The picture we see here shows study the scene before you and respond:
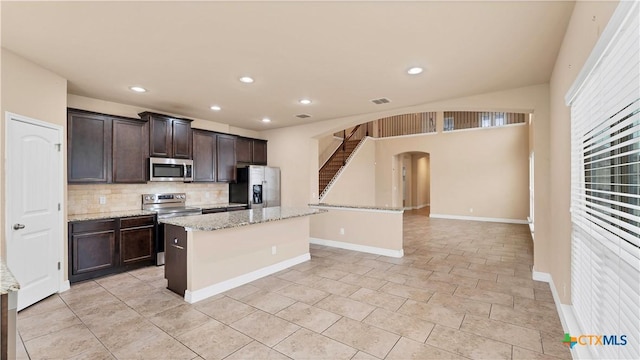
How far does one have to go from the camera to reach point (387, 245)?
5.04 meters

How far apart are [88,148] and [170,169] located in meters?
1.19

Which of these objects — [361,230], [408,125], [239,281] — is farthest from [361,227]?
[408,125]

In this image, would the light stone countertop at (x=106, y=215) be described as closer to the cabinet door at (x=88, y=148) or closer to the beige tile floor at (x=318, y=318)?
the cabinet door at (x=88, y=148)

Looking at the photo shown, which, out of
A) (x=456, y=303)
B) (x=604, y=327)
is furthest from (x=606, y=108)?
(x=456, y=303)

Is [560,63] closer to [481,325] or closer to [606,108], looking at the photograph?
[606,108]

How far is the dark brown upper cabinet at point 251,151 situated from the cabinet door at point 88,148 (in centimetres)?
242

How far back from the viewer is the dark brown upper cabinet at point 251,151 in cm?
623

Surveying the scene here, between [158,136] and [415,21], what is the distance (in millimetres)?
4386

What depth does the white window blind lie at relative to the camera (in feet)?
4.17

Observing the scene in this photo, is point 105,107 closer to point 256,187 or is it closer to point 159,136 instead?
point 159,136

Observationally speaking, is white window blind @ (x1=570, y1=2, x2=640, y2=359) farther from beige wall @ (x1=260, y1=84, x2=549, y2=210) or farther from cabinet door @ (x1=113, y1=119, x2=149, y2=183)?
cabinet door @ (x1=113, y1=119, x2=149, y2=183)

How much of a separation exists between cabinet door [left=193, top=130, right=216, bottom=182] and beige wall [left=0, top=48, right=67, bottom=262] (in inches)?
80.3

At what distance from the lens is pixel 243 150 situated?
6320 millimetres

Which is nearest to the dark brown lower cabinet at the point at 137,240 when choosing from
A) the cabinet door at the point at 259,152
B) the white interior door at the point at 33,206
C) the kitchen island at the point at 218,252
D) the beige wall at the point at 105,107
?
the white interior door at the point at 33,206
